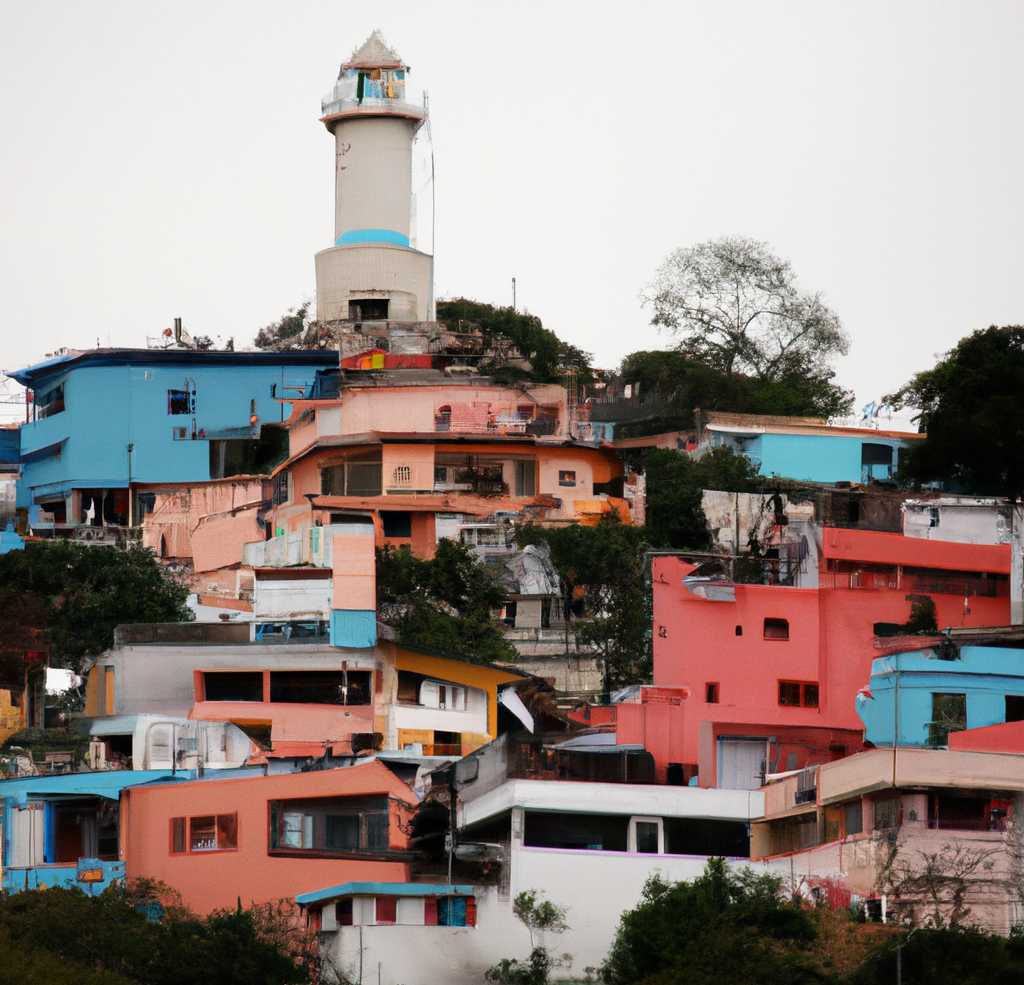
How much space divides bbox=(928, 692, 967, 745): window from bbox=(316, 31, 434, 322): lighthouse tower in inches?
932

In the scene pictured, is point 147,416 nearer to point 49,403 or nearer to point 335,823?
point 49,403

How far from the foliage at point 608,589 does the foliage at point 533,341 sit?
6742 millimetres

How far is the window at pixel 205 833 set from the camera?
30.3 m

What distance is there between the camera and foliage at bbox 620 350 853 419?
44750 mm

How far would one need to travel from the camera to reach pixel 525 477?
4378cm

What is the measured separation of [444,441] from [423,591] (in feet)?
20.6

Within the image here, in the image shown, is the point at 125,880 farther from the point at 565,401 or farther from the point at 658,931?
the point at 565,401

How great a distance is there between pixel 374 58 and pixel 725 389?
49.4 ft

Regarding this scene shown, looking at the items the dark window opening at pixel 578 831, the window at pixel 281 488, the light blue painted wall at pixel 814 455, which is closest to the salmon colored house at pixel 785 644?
the dark window opening at pixel 578 831

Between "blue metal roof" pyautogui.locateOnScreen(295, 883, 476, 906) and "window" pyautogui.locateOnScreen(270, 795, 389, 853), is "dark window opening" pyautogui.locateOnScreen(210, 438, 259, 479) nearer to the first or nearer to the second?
"window" pyautogui.locateOnScreen(270, 795, 389, 853)

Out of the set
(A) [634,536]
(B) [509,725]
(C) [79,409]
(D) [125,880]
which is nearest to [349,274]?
(C) [79,409]

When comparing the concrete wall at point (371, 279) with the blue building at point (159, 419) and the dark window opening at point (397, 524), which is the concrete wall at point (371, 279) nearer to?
the blue building at point (159, 419)

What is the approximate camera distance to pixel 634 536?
39562mm

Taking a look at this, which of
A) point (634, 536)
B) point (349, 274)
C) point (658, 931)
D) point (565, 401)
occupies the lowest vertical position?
point (658, 931)
